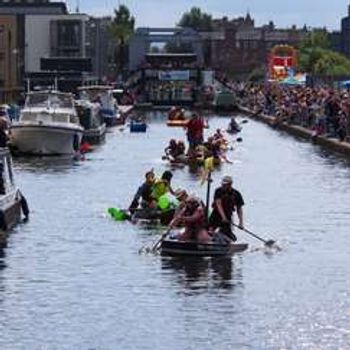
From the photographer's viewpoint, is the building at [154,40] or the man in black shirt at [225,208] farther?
the building at [154,40]

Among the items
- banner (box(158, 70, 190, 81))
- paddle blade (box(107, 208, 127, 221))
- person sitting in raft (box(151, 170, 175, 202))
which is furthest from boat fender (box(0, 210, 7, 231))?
banner (box(158, 70, 190, 81))

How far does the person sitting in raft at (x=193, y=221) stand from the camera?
2945 cm

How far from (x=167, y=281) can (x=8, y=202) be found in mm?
8321

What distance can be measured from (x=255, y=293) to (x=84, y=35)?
149615mm

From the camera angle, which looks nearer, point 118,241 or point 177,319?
point 177,319

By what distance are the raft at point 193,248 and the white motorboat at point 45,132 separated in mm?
30422

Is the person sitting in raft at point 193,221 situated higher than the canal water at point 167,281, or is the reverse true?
the person sitting in raft at point 193,221

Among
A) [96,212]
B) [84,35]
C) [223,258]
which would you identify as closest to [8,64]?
[84,35]

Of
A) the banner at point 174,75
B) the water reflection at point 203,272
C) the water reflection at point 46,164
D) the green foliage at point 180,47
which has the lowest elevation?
the banner at point 174,75

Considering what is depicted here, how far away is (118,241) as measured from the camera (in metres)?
32.9

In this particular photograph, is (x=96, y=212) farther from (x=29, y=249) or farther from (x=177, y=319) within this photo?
(x=177, y=319)

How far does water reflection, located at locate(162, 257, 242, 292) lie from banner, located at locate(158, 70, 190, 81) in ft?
376

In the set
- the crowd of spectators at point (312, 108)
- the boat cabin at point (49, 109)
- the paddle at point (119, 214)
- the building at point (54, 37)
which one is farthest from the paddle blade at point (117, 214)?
the building at point (54, 37)

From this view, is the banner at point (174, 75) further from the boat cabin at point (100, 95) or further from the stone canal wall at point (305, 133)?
the boat cabin at point (100, 95)
